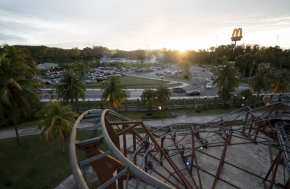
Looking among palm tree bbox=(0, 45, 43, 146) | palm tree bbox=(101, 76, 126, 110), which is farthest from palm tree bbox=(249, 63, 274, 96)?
palm tree bbox=(0, 45, 43, 146)

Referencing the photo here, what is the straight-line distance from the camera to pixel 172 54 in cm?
13700

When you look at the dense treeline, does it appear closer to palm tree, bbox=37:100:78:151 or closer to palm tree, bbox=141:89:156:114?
palm tree, bbox=141:89:156:114

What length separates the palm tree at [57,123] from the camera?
1565 centimetres

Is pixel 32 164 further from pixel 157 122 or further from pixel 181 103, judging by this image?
pixel 181 103

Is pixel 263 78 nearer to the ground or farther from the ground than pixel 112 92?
farther from the ground

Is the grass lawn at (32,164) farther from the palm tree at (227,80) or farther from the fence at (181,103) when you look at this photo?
the palm tree at (227,80)

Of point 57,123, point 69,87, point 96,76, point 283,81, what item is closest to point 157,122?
point 57,123

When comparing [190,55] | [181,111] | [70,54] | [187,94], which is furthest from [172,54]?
[181,111]

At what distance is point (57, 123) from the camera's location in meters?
16.2

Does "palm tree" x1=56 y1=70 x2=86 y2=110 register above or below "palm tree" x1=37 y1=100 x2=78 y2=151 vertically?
above

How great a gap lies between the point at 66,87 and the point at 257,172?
88.4 ft

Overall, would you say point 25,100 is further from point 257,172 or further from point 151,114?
point 257,172

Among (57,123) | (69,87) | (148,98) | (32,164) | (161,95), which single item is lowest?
(32,164)

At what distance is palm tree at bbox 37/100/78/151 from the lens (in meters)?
15.7
